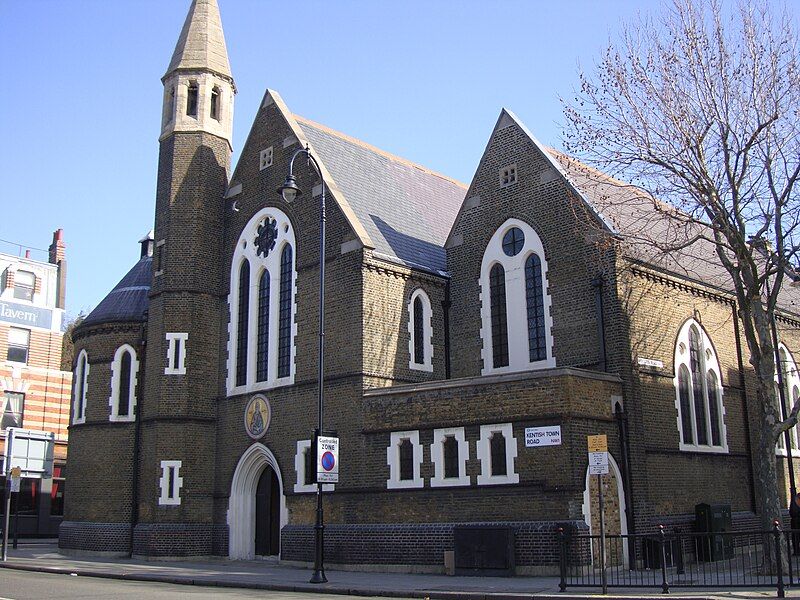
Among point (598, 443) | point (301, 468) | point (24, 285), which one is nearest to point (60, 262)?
point (24, 285)

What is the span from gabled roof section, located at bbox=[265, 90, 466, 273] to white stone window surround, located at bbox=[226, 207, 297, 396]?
236 cm

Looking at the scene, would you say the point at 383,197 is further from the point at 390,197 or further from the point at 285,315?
the point at 285,315

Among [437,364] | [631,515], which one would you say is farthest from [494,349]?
[631,515]

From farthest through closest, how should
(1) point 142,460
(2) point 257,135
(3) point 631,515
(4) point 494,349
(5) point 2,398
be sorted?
(5) point 2,398, (2) point 257,135, (1) point 142,460, (4) point 494,349, (3) point 631,515

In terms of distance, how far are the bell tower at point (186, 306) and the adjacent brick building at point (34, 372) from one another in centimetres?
2075

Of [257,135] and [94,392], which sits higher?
[257,135]

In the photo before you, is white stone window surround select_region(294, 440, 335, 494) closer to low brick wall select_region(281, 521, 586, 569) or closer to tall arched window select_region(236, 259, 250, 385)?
low brick wall select_region(281, 521, 586, 569)

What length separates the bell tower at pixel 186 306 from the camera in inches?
1046

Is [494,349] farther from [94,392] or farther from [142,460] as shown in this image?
[94,392]

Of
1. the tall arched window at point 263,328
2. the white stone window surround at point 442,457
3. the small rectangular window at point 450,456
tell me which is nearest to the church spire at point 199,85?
the tall arched window at point 263,328

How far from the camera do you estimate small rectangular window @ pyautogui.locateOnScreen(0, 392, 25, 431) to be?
4519 centimetres

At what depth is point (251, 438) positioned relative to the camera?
26469 mm

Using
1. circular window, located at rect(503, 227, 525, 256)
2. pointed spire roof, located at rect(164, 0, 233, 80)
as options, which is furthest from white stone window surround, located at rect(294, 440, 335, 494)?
pointed spire roof, located at rect(164, 0, 233, 80)

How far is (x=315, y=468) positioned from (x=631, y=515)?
764 cm
